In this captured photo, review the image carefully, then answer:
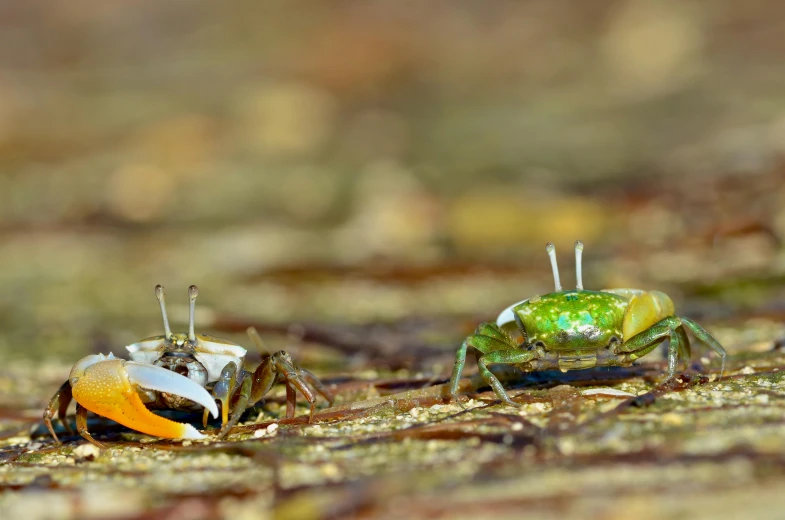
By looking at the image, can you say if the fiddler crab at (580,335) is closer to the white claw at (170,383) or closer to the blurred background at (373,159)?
the white claw at (170,383)

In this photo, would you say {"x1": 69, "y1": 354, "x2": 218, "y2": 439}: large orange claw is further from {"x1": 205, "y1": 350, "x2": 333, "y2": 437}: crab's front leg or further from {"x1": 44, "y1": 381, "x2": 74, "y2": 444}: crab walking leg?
{"x1": 44, "y1": 381, "x2": 74, "y2": 444}: crab walking leg

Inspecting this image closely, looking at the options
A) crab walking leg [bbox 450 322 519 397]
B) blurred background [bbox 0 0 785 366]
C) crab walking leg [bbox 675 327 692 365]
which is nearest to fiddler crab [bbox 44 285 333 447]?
crab walking leg [bbox 450 322 519 397]

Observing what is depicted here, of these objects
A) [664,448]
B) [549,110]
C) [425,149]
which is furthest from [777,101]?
[664,448]

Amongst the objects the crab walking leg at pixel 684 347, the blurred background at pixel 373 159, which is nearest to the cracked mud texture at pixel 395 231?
the blurred background at pixel 373 159

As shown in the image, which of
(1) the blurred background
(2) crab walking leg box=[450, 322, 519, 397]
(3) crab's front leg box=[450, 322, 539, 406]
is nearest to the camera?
(3) crab's front leg box=[450, 322, 539, 406]

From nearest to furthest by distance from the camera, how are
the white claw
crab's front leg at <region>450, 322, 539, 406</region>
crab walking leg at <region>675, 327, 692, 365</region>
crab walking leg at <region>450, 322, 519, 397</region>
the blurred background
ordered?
the white claw → crab's front leg at <region>450, 322, 539, 406</region> → crab walking leg at <region>450, 322, 519, 397</region> → crab walking leg at <region>675, 327, 692, 365</region> → the blurred background

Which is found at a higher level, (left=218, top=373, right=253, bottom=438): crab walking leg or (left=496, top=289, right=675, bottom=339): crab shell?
(left=496, top=289, right=675, bottom=339): crab shell

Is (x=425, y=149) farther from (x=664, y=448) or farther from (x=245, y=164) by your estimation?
(x=664, y=448)

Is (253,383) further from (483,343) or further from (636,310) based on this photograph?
(636,310)
